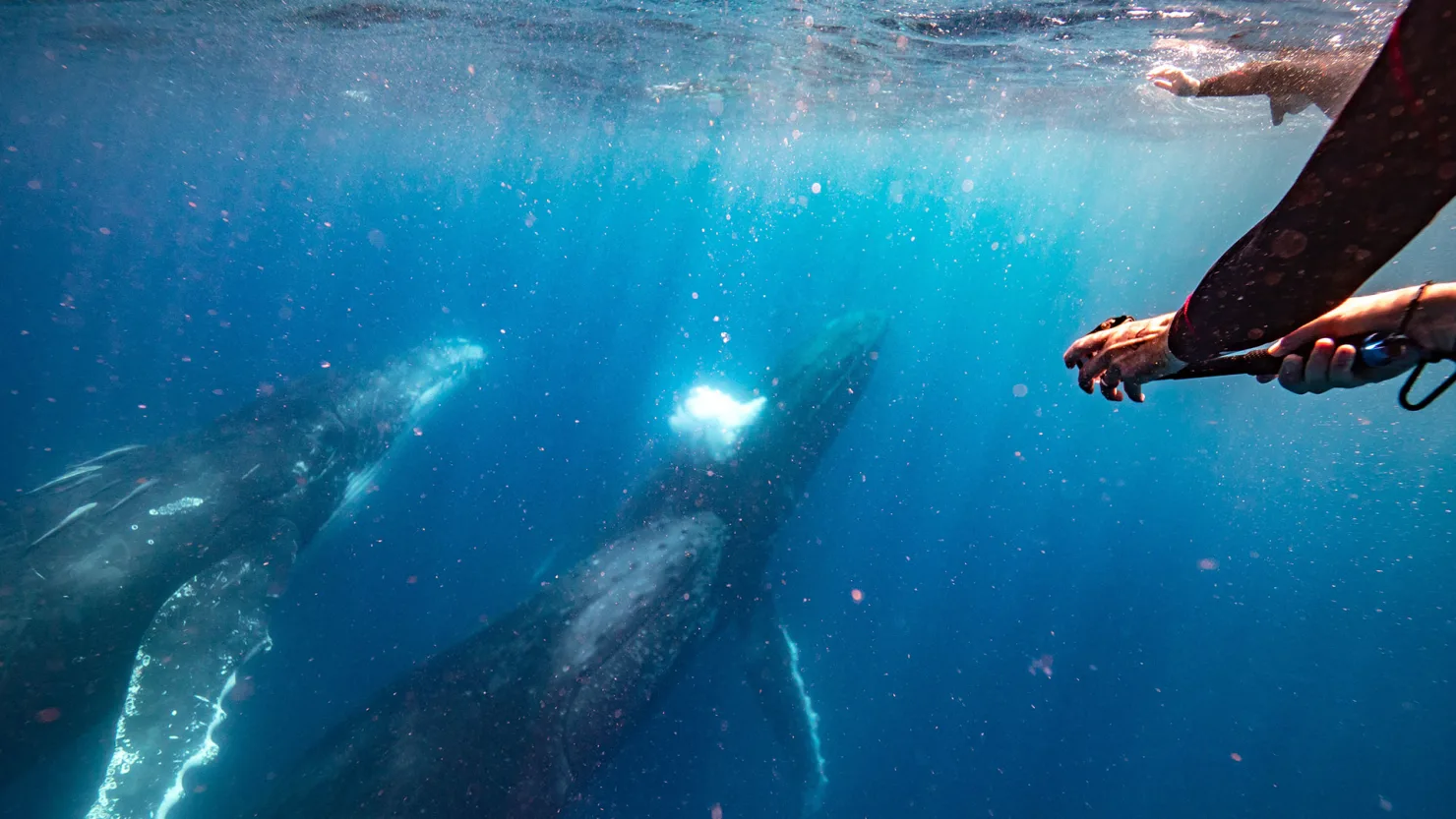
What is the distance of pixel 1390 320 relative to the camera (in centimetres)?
161

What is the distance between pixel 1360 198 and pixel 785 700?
1008 cm

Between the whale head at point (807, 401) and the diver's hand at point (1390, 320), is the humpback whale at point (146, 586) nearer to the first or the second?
the whale head at point (807, 401)

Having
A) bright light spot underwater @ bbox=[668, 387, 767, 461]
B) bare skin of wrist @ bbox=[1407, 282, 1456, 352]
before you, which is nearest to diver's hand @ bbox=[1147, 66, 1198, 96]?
bare skin of wrist @ bbox=[1407, 282, 1456, 352]

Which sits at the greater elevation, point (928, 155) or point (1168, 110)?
point (1168, 110)

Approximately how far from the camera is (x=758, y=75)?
1772 centimetres

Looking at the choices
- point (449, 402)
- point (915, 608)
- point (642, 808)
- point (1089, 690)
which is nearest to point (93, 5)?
point (449, 402)

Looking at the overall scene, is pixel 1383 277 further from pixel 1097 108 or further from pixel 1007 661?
pixel 1007 661

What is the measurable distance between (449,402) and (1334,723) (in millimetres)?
30491

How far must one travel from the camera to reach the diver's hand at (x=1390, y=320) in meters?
1.50

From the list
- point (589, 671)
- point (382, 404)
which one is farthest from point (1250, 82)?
point (382, 404)

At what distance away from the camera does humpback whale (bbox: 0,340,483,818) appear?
7.21 m

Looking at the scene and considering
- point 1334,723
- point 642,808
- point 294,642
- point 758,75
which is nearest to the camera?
point 642,808

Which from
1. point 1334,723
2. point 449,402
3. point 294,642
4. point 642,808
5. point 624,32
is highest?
point 624,32

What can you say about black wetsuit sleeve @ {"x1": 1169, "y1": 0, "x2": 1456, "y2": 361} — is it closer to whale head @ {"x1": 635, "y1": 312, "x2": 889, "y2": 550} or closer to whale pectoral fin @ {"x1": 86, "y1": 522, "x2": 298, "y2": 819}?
whale head @ {"x1": 635, "y1": 312, "x2": 889, "y2": 550}
